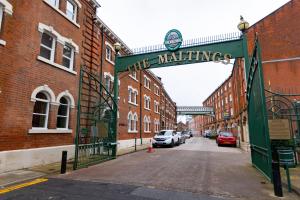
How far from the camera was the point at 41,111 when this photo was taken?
34.2 feet

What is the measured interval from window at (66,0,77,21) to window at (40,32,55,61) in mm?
2274

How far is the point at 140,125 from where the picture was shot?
24.5 metres

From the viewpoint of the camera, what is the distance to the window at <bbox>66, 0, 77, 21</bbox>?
12.8 m

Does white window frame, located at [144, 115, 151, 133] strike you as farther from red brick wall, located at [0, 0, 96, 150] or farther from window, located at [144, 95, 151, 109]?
red brick wall, located at [0, 0, 96, 150]

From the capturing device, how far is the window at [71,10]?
12.8 m

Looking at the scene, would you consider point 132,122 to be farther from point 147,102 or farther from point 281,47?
point 281,47

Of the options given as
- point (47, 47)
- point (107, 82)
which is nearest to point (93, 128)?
point (47, 47)

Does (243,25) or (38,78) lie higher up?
(243,25)

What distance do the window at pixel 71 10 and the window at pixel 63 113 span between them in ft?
17.4

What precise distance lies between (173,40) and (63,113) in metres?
7.99

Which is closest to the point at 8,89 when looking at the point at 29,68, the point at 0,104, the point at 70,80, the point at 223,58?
the point at 0,104

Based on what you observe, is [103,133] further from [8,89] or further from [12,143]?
[8,89]

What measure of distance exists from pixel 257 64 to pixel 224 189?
4423mm

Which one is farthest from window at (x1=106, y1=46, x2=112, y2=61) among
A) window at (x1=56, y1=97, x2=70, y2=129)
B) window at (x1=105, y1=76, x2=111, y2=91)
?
window at (x1=56, y1=97, x2=70, y2=129)
